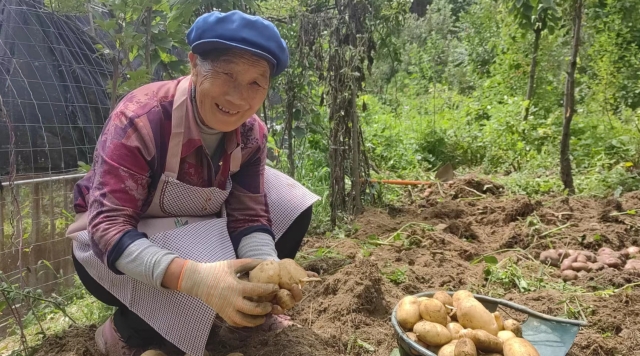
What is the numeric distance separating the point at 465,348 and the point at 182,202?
1018mm

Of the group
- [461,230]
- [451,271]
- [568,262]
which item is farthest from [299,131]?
[568,262]

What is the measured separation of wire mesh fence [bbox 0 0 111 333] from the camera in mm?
3373

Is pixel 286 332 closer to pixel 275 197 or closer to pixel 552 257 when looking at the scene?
pixel 275 197

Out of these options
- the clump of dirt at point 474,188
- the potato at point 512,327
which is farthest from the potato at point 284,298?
the clump of dirt at point 474,188

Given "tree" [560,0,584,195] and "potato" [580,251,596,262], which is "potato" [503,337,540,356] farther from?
"tree" [560,0,584,195]

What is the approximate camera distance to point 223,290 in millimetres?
1542

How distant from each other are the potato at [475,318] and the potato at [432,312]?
6 cm

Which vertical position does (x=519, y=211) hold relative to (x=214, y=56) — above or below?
below

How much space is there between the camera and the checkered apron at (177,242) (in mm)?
1725

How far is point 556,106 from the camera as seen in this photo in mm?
7957

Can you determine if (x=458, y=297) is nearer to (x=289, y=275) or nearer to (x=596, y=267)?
(x=289, y=275)

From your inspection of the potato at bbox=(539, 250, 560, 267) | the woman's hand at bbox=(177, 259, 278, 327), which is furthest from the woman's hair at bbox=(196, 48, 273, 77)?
the potato at bbox=(539, 250, 560, 267)

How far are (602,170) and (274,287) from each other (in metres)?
4.77

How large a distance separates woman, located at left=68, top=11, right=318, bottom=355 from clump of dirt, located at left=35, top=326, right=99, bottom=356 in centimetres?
7
